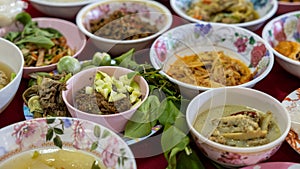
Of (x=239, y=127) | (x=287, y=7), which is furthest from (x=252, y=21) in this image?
(x=239, y=127)

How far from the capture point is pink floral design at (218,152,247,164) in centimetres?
100

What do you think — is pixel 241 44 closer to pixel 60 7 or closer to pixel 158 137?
pixel 158 137

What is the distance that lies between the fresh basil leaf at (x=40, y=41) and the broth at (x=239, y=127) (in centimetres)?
57

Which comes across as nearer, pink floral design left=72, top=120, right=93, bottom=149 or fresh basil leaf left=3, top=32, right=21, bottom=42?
pink floral design left=72, top=120, right=93, bottom=149

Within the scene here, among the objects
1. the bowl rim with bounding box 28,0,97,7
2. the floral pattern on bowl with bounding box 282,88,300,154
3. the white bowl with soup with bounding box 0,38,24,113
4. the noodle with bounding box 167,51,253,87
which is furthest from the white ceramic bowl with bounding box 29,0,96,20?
the floral pattern on bowl with bounding box 282,88,300,154

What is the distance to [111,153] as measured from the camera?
1.00m

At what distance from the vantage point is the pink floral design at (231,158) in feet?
3.28

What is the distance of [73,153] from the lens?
40.8 inches

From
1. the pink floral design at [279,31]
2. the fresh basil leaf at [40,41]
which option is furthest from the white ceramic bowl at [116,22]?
the pink floral design at [279,31]

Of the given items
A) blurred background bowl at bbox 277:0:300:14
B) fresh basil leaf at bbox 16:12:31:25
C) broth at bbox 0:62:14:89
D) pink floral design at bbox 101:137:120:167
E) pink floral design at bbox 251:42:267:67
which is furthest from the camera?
blurred background bowl at bbox 277:0:300:14

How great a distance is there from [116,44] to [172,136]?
0.45 meters

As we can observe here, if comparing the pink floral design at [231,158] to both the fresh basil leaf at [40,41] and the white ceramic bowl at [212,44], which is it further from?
the fresh basil leaf at [40,41]

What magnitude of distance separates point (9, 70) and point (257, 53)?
0.74m

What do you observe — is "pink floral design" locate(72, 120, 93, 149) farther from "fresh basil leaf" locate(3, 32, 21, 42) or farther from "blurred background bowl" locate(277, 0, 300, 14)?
"blurred background bowl" locate(277, 0, 300, 14)
